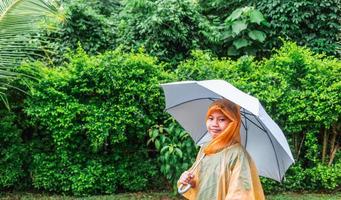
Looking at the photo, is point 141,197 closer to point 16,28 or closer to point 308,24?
point 16,28

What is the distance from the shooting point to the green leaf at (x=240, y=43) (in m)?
8.26

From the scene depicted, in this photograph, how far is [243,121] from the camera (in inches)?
118

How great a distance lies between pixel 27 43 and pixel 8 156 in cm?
159

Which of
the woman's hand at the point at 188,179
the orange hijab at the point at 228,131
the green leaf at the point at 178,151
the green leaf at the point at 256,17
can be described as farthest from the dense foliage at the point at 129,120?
the orange hijab at the point at 228,131

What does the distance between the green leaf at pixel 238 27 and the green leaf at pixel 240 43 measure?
214mm

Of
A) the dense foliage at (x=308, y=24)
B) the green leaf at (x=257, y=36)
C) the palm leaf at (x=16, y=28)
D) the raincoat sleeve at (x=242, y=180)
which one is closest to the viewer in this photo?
the raincoat sleeve at (x=242, y=180)

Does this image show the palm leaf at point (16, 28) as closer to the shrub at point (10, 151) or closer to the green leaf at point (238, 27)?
the shrub at point (10, 151)

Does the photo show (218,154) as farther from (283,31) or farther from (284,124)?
(283,31)

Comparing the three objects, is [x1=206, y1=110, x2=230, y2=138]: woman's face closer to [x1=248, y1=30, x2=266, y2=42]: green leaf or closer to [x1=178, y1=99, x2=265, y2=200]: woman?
[x1=178, y1=99, x2=265, y2=200]: woman

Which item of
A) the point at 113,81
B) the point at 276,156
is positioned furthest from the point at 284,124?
the point at 276,156

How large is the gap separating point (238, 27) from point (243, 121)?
18.1 feet

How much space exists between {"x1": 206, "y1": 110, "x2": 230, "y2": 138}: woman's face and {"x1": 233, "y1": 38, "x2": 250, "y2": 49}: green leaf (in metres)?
5.80

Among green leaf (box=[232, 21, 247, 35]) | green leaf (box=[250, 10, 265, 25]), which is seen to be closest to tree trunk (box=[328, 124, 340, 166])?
green leaf (box=[232, 21, 247, 35])

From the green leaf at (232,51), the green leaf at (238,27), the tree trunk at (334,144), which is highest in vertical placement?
the green leaf at (238,27)
